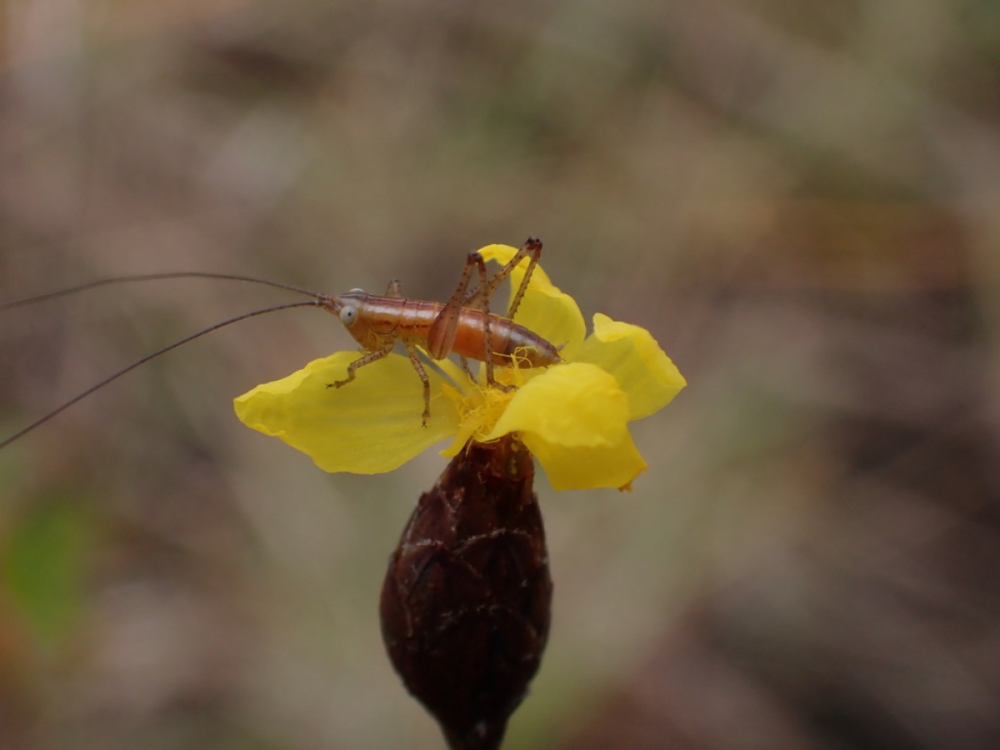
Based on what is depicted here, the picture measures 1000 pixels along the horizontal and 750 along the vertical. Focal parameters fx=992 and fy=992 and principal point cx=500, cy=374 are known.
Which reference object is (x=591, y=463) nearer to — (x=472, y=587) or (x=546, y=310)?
(x=472, y=587)

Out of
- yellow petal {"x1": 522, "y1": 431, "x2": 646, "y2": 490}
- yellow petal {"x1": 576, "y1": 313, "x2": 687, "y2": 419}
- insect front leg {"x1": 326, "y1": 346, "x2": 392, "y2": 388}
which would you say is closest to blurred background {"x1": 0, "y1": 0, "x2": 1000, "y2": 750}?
insect front leg {"x1": 326, "y1": 346, "x2": 392, "y2": 388}

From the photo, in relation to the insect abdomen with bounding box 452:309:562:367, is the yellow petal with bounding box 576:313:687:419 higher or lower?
lower

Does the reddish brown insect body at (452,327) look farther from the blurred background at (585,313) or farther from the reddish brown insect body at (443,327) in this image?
the blurred background at (585,313)

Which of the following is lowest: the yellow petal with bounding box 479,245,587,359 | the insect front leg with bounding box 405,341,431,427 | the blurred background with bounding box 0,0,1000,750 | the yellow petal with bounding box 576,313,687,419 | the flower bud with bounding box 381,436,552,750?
the flower bud with bounding box 381,436,552,750

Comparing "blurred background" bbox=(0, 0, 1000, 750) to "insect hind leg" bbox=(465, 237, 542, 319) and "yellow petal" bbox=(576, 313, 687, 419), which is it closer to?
"insect hind leg" bbox=(465, 237, 542, 319)

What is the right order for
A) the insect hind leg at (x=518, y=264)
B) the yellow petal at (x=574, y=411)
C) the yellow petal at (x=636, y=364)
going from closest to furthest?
the yellow petal at (x=574, y=411), the yellow petal at (x=636, y=364), the insect hind leg at (x=518, y=264)

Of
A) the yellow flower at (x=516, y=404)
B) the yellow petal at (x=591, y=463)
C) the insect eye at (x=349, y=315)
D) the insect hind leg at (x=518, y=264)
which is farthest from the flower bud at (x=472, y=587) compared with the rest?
the insect eye at (x=349, y=315)

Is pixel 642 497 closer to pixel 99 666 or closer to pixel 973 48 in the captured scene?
pixel 99 666
